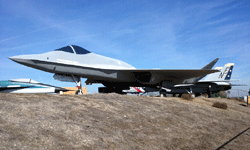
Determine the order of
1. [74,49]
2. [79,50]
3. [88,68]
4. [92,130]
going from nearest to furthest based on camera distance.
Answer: [92,130]
[88,68]
[74,49]
[79,50]

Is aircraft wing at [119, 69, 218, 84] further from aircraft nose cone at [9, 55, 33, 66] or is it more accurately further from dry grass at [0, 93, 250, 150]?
dry grass at [0, 93, 250, 150]

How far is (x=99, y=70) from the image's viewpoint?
1435 centimetres

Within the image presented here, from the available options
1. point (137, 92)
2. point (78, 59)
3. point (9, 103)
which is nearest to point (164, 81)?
point (78, 59)

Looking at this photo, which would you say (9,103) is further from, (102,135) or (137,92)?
(137,92)

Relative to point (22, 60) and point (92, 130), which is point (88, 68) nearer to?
point (22, 60)

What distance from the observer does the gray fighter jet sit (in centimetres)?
1202

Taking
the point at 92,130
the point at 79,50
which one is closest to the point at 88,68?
the point at 79,50

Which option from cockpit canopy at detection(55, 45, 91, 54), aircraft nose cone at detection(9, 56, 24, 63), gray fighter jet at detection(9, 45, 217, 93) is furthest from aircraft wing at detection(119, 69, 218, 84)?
aircraft nose cone at detection(9, 56, 24, 63)

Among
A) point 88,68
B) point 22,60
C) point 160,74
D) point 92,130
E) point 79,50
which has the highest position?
point 79,50

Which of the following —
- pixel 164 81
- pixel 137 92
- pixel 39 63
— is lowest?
pixel 137 92

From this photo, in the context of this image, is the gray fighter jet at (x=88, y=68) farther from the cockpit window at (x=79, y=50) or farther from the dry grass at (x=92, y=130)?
the dry grass at (x=92, y=130)

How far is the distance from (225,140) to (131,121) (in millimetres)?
3735

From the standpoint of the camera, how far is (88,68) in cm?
1370

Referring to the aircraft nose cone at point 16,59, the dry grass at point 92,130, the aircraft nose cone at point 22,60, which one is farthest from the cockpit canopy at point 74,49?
the dry grass at point 92,130
